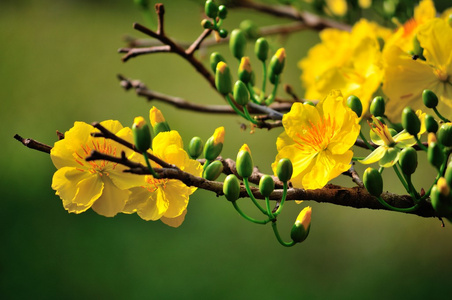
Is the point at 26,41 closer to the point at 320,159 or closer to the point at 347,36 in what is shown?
the point at 347,36

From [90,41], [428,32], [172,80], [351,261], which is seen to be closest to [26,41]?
[90,41]

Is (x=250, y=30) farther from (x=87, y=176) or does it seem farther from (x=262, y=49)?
(x=87, y=176)

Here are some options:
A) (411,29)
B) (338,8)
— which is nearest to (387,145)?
(411,29)

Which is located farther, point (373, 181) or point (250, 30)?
point (250, 30)

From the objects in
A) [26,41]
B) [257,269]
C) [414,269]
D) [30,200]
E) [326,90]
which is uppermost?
[326,90]

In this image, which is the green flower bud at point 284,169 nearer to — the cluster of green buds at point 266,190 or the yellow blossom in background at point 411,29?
the cluster of green buds at point 266,190

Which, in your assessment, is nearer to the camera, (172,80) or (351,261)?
(351,261)

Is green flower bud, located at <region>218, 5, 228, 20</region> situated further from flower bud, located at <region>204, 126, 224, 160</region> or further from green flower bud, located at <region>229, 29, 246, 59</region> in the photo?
flower bud, located at <region>204, 126, 224, 160</region>
